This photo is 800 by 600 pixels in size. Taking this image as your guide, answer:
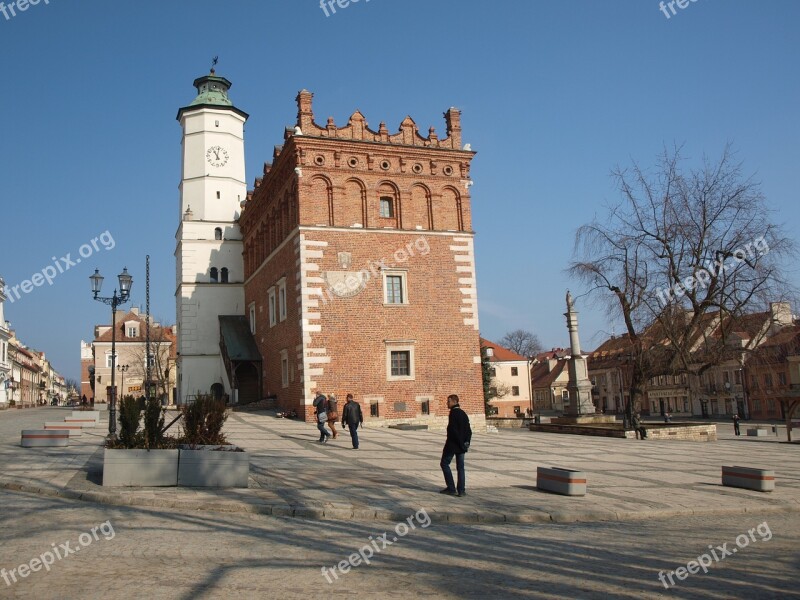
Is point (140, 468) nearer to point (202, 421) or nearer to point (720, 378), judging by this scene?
point (202, 421)

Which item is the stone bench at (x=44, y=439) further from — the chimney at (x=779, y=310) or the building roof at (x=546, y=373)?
the building roof at (x=546, y=373)

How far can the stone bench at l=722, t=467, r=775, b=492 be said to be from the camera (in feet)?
44.5

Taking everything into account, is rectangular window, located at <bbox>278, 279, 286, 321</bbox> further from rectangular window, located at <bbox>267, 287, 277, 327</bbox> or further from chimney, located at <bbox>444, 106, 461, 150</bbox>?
chimney, located at <bbox>444, 106, 461, 150</bbox>

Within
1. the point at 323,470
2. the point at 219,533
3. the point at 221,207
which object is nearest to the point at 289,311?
the point at 221,207

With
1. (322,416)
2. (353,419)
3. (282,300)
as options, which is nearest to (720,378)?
(282,300)

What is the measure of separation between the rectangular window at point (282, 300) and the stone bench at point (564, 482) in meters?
20.7

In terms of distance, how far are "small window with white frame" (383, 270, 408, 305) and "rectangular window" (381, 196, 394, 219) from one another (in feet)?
8.73

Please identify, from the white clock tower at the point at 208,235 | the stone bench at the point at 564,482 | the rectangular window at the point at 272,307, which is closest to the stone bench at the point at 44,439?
the stone bench at the point at 564,482

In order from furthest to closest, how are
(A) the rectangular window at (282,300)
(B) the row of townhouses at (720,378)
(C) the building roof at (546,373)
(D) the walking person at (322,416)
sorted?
(C) the building roof at (546,373), (A) the rectangular window at (282,300), (B) the row of townhouses at (720,378), (D) the walking person at (322,416)

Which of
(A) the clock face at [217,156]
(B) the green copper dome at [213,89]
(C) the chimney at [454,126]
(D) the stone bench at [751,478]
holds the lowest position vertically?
(D) the stone bench at [751,478]

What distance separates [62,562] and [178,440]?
19.4 feet

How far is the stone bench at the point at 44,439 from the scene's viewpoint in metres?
17.2

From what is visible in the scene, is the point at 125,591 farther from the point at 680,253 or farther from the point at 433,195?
the point at 433,195

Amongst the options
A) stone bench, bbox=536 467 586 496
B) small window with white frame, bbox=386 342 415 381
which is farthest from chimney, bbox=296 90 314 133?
stone bench, bbox=536 467 586 496
